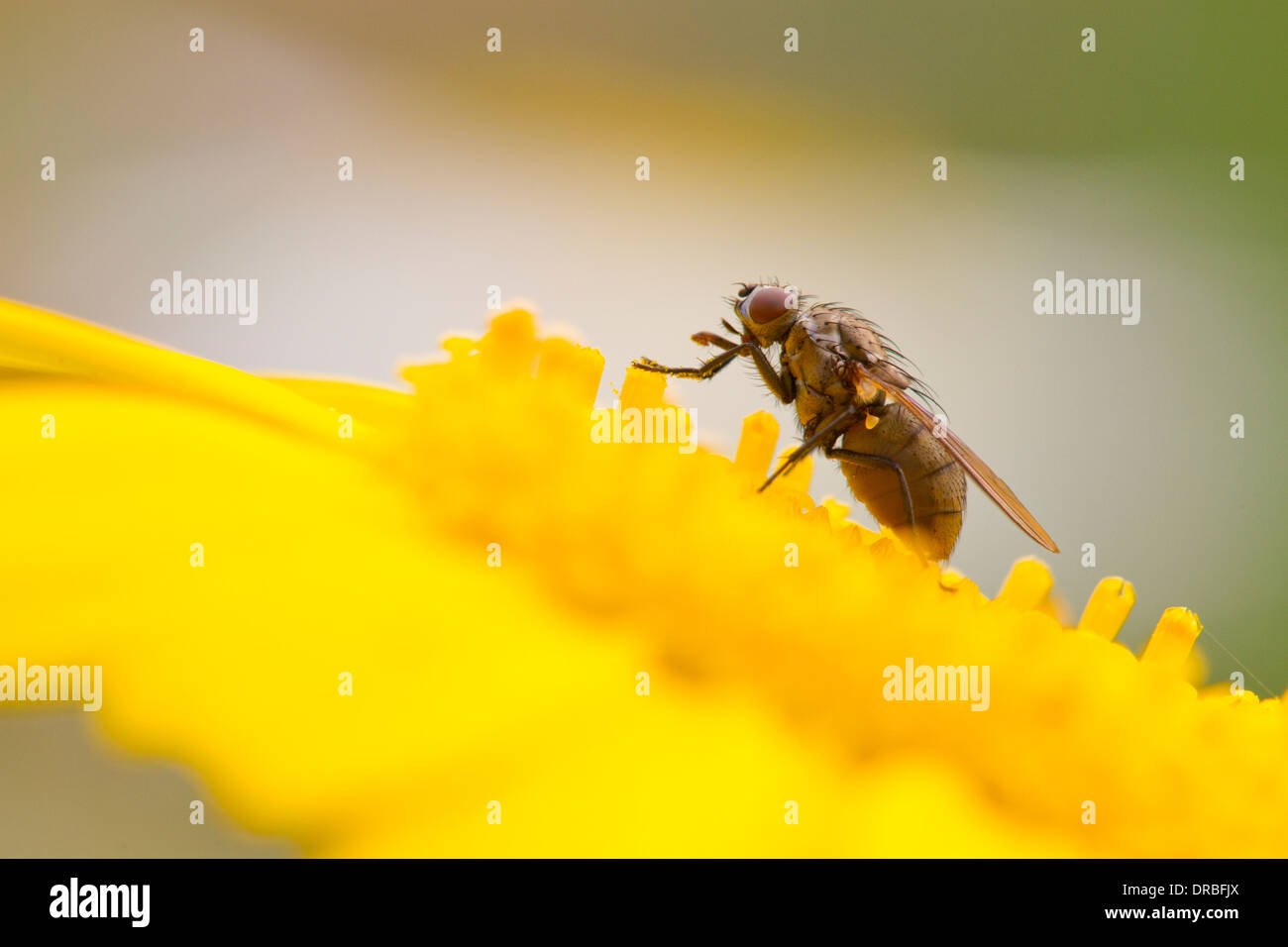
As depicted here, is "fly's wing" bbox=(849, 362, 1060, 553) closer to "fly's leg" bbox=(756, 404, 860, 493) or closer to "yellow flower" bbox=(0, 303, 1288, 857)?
"fly's leg" bbox=(756, 404, 860, 493)

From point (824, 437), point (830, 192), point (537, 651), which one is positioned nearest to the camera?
point (537, 651)

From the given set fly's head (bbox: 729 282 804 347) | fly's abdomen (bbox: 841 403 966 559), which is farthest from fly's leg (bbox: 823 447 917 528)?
fly's head (bbox: 729 282 804 347)

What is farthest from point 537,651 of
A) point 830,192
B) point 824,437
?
point 830,192

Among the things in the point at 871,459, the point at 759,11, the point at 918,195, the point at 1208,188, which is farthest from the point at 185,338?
the point at 1208,188

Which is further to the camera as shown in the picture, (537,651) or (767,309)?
(767,309)

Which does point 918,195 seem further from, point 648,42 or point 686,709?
point 686,709

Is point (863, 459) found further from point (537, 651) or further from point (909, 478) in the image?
point (537, 651)
